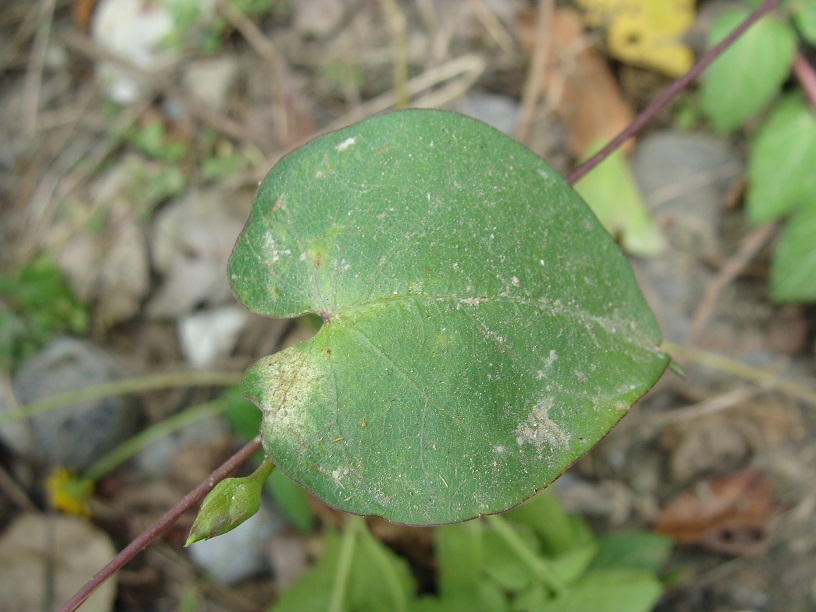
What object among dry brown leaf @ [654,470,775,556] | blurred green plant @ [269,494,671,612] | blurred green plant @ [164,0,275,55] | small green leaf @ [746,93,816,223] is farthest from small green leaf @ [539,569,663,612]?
blurred green plant @ [164,0,275,55]

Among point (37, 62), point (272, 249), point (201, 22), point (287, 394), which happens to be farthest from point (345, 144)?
point (37, 62)

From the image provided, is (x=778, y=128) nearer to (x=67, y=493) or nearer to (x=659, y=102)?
(x=659, y=102)

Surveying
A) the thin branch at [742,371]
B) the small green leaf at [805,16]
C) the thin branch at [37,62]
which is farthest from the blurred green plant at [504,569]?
the thin branch at [37,62]

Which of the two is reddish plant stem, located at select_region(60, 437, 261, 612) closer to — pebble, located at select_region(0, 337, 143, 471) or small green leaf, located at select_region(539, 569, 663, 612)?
small green leaf, located at select_region(539, 569, 663, 612)

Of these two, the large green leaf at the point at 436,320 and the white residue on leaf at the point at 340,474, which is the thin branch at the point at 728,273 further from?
the white residue on leaf at the point at 340,474

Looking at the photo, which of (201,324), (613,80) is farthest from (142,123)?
(613,80)

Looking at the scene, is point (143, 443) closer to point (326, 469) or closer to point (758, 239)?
point (326, 469)
